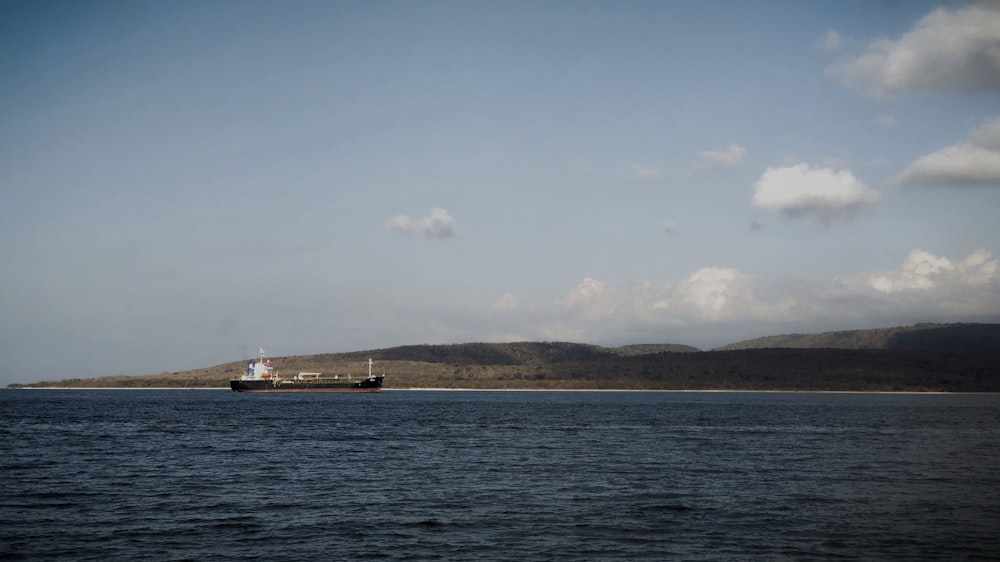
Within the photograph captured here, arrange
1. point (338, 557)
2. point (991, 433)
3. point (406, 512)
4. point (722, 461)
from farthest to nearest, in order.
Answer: point (991, 433), point (722, 461), point (406, 512), point (338, 557)

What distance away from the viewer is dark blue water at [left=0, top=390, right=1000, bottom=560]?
2977 cm

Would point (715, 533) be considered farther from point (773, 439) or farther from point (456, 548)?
point (773, 439)

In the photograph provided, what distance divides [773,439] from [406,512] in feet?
161

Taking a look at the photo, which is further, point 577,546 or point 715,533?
point 715,533

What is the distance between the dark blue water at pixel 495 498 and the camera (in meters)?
29.8

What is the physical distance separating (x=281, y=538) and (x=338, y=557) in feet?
12.2

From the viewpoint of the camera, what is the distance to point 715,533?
31.9 m

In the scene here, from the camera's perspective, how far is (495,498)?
130 feet

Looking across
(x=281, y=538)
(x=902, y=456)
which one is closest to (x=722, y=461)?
(x=902, y=456)

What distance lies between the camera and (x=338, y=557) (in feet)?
92.6

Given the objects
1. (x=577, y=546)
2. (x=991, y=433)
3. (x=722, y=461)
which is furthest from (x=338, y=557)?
(x=991, y=433)

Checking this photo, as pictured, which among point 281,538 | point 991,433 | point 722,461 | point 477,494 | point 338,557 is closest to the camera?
point 338,557

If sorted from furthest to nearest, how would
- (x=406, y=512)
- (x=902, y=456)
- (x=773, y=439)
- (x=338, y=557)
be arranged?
(x=773, y=439)
(x=902, y=456)
(x=406, y=512)
(x=338, y=557)

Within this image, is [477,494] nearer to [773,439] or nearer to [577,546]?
[577,546]
